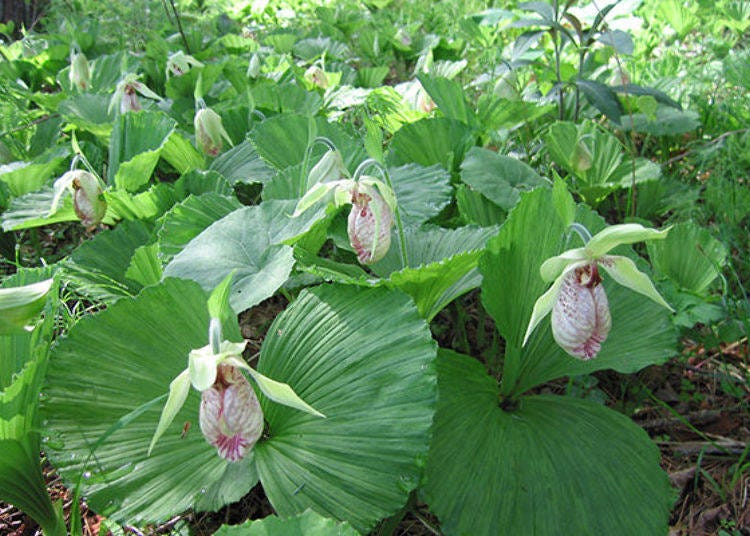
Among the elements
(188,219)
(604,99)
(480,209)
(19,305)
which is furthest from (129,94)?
(604,99)

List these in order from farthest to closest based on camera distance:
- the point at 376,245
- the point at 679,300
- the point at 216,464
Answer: the point at 679,300 < the point at 376,245 < the point at 216,464

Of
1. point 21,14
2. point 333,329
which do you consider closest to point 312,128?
point 333,329

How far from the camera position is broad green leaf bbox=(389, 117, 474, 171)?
5.61 ft

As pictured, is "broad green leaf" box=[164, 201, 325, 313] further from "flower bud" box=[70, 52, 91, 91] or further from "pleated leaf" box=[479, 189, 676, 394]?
"flower bud" box=[70, 52, 91, 91]

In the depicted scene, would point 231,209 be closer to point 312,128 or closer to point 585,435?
point 312,128

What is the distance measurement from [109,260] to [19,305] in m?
0.73

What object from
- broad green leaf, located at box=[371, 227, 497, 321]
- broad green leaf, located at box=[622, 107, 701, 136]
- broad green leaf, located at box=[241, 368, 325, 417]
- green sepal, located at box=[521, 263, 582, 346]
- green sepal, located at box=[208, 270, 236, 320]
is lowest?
broad green leaf, located at box=[622, 107, 701, 136]

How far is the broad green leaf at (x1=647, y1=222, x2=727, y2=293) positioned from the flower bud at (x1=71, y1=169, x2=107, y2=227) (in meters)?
1.38

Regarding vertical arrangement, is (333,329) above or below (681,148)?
above

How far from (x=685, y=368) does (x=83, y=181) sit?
1.52 m

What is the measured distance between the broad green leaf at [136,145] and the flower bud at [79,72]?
3.17ft

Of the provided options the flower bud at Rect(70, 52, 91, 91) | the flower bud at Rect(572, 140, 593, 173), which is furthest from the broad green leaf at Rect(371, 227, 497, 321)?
the flower bud at Rect(70, 52, 91, 91)

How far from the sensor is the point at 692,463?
47.7 inches

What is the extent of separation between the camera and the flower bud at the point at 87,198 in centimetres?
150
